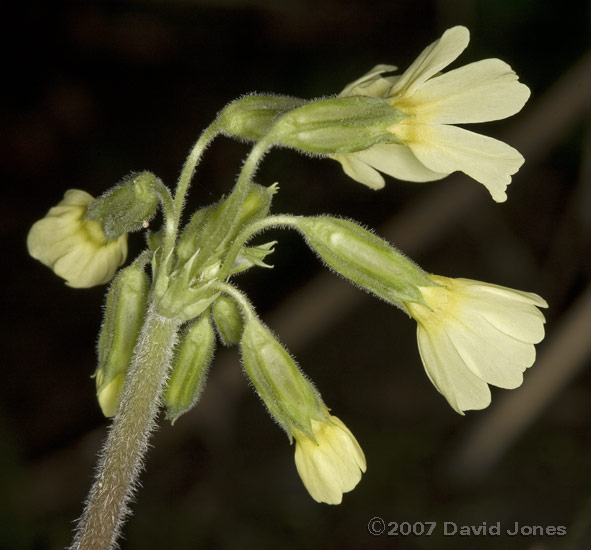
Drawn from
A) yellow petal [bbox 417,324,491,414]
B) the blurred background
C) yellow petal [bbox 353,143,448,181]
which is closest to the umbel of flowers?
yellow petal [bbox 417,324,491,414]

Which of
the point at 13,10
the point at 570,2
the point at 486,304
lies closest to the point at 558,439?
the point at 570,2

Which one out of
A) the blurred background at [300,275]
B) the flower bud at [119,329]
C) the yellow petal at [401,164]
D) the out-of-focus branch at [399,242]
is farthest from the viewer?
the out-of-focus branch at [399,242]

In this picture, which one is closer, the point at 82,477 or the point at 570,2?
the point at 82,477

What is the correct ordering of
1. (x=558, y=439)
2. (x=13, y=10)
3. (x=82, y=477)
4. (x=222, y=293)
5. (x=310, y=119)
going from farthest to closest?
(x=13, y=10) < (x=558, y=439) < (x=82, y=477) < (x=222, y=293) < (x=310, y=119)

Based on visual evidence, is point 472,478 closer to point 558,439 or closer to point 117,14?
point 558,439

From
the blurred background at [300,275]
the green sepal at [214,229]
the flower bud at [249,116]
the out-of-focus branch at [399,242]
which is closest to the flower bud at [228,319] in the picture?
the green sepal at [214,229]

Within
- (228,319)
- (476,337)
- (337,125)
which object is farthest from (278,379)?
(337,125)

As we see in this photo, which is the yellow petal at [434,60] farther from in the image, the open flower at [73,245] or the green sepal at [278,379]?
the open flower at [73,245]
